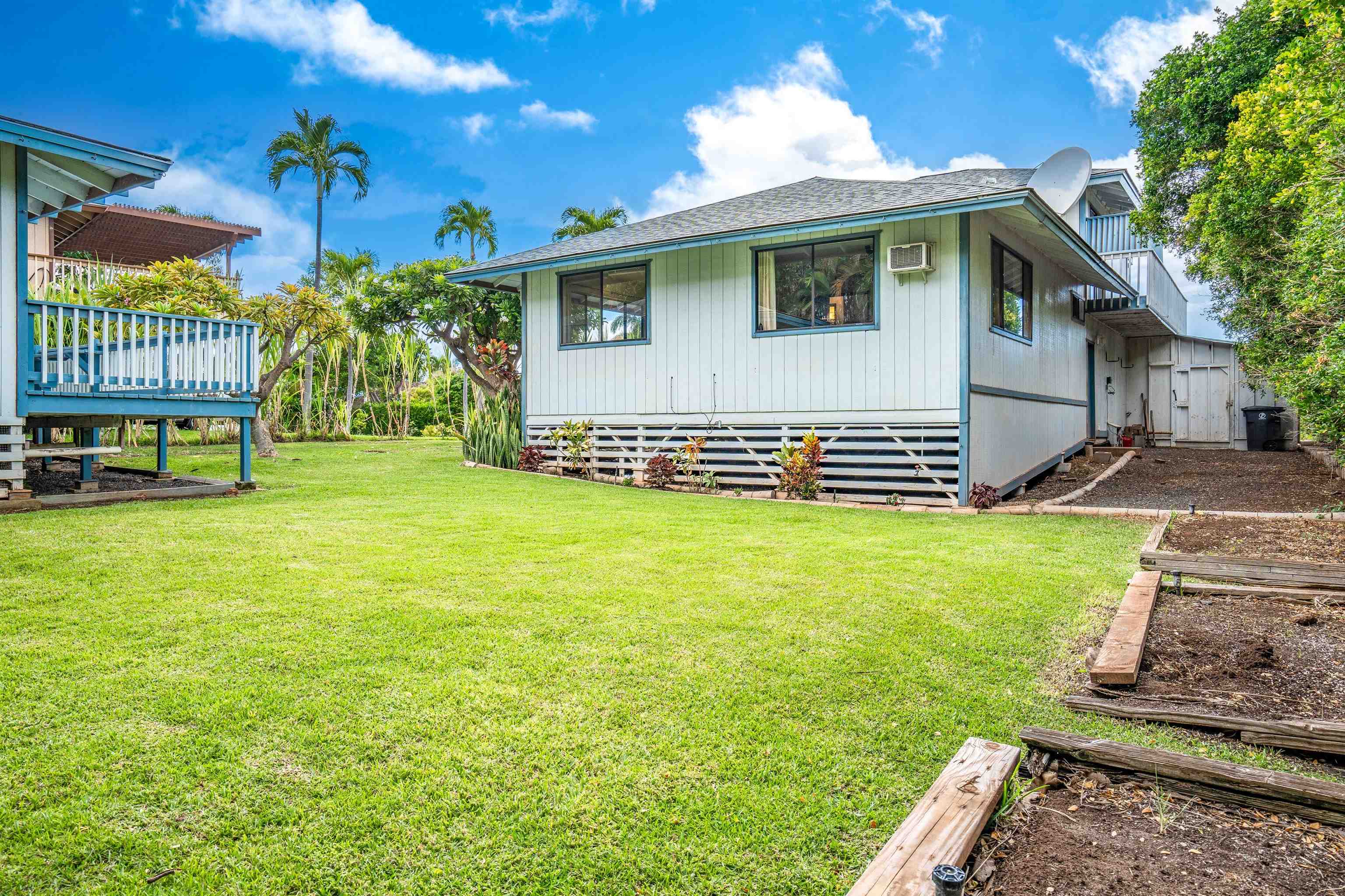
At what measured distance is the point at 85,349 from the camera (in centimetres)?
775

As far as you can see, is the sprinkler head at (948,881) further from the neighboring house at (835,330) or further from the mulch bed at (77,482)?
the mulch bed at (77,482)

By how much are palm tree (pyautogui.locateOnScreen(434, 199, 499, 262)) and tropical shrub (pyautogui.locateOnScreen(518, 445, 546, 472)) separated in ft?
45.3

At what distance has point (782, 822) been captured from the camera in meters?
1.90

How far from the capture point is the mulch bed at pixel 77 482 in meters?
7.58

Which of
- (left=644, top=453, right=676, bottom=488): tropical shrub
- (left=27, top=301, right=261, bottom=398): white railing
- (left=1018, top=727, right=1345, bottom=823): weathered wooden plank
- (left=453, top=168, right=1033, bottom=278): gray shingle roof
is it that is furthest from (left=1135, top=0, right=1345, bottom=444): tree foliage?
(left=27, top=301, right=261, bottom=398): white railing

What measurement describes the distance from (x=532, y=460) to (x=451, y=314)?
4222 mm

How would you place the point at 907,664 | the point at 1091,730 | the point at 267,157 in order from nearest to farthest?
the point at 1091,730, the point at 907,664, the point at 267,157

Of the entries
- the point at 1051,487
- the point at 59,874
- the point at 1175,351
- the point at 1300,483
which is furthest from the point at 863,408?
the point at 1175,351

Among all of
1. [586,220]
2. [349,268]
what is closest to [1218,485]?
[586,220]

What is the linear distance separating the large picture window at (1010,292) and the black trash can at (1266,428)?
30.1 feet

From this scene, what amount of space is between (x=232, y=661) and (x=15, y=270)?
21.5 ft

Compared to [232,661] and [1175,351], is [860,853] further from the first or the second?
[1175,351]

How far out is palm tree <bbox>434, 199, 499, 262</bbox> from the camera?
24.2 meters

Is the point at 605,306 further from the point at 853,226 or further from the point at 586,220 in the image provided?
the point at 586,220
